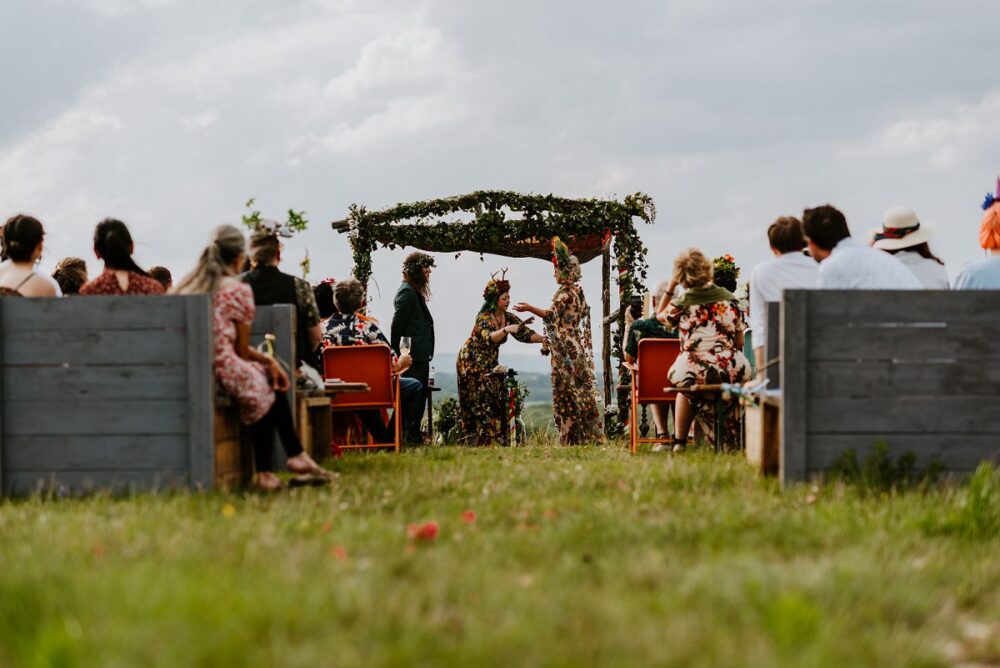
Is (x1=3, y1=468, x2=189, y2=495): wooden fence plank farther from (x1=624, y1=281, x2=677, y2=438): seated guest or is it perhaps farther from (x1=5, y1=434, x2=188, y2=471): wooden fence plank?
(x1=624, y1=281, x2=677, y2=438): seated guest

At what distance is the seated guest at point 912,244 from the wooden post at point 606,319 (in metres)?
8.23

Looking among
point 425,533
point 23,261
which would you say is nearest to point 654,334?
point 23,261

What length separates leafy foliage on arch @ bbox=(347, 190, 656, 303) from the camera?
51.2ft

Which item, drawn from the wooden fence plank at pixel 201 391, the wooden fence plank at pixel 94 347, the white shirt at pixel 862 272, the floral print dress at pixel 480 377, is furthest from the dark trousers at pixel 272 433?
the floral print dress at pixel 480 377

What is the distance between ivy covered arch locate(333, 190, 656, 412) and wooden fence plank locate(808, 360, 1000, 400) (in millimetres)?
9424

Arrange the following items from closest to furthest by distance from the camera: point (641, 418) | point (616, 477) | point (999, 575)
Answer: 1. point (999, 575)
2. point (616, 477)
3. point (641, 418)

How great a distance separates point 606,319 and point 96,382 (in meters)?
10.2

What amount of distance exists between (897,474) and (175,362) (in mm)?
4063

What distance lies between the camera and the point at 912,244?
7.50m

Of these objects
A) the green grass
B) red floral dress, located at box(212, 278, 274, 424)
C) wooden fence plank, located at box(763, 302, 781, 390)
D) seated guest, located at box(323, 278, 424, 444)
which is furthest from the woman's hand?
seated guest, located at box(323, 278, 424, 444)

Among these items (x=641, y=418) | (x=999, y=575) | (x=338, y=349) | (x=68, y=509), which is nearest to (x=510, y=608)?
(x=999, y=575)

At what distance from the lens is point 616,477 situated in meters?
6.66

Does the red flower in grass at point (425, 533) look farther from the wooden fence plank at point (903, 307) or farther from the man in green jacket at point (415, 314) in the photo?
the man in green jacket at point (415, 314)

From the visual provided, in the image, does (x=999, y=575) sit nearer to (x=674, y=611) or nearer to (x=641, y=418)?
(x=674, y=611)
